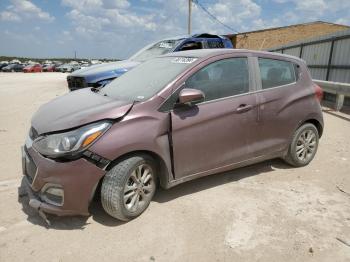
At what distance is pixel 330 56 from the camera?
14523 mm

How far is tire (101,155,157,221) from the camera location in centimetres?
330

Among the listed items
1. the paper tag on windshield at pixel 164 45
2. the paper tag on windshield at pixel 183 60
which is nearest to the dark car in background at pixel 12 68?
the paper tag on windshield at pixel 164 45

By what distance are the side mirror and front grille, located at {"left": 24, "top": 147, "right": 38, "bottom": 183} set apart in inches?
63.3

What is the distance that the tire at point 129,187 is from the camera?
3297 mm

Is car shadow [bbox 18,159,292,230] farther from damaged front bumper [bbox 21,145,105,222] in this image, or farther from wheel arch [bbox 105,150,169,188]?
wheel arch [bbox 105,150,169,188]

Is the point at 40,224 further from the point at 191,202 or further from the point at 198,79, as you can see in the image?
the point at 198,79

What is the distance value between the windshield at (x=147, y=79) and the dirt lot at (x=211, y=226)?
1.28 m

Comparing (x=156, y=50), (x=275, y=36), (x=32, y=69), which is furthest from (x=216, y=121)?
(x=32, y=69)

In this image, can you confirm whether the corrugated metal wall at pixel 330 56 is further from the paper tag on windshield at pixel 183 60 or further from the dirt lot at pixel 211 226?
the paper tag on windshield at pixel 183 60

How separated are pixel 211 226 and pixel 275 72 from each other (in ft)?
7.78

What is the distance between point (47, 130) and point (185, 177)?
155 cm

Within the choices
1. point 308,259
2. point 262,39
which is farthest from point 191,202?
point 262,39

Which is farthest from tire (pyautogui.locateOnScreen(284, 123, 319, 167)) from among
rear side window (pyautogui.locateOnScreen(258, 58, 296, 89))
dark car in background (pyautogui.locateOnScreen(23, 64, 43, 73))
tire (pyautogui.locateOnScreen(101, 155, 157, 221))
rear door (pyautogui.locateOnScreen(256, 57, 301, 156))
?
dark car in background (pyautogui.locateOnScreen(23, 64, 43, 73))

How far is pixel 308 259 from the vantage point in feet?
9.78
